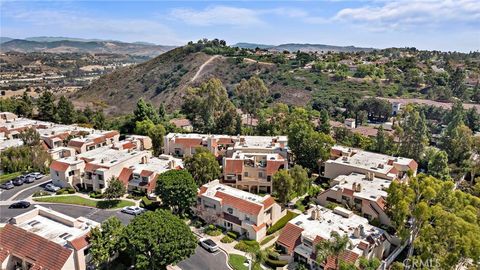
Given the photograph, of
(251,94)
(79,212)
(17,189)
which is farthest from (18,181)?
(251,94)

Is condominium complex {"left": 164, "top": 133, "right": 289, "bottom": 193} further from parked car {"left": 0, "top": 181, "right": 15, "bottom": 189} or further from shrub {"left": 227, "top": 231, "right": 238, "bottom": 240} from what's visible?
parked car {"left": 0, "top": 181, "right": 15, "bottom": 189}

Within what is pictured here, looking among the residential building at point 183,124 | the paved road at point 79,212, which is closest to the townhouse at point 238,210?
the paved road at point 79,212

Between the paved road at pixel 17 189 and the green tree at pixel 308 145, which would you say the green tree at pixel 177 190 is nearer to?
the green tree at pixel 308 145

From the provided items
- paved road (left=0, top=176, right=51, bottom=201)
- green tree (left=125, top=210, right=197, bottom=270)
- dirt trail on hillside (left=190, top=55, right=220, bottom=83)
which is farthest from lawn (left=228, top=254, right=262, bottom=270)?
dirt trail on hillside (left=190, top=55, right=220, bottom=83)

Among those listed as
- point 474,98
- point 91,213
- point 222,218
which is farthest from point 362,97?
point 91,213

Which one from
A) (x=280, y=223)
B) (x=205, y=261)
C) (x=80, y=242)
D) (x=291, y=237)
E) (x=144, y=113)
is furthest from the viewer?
(x=144, y=113)

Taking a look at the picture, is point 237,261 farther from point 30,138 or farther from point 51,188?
point 30,138
